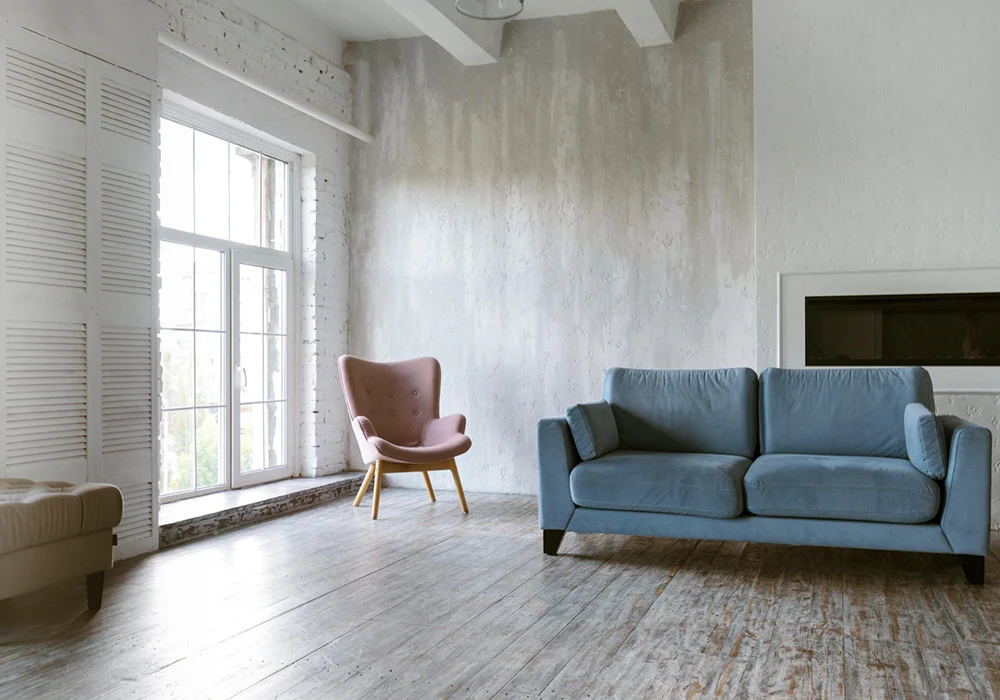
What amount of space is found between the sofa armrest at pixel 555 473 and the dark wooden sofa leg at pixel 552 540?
38 millimetres

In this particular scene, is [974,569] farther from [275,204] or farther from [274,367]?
[275,204]

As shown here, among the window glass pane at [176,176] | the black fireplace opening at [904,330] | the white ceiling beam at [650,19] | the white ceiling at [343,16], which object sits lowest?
the black fireplace opening at [904,330]

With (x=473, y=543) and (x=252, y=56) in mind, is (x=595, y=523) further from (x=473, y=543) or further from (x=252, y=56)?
(x=252, y=56)

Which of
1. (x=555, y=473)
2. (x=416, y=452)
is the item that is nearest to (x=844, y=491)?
(x=555, y=473)

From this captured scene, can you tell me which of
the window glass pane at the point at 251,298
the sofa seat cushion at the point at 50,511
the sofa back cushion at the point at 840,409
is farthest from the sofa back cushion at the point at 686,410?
the sofa seat cushion at the point at 50,511

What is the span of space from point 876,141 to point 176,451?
14.9 ft

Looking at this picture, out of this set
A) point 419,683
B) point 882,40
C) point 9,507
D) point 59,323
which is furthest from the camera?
point 882,40

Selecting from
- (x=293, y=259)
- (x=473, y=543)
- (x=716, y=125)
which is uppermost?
(x=716, y=125)

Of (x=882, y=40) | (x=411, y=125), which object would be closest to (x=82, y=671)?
(x=411, y=125)

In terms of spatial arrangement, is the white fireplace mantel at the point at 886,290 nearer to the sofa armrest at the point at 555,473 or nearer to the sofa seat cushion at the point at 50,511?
the sofa armrest at the point at 555,473

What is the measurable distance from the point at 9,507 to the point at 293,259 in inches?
139

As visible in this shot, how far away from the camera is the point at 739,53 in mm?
5594

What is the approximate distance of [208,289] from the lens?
5.39 meters

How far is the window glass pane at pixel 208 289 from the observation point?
17.4 ft
